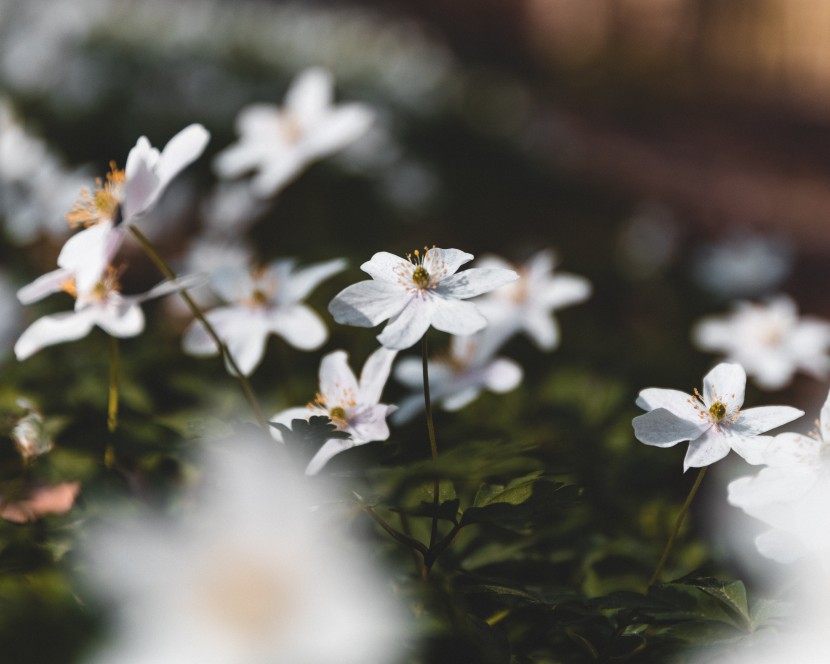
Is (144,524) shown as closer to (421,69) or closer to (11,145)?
(11,145)

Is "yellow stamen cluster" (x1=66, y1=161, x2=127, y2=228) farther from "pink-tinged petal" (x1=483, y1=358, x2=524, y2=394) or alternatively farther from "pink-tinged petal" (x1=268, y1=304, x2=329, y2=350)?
"pink-tinged petal" (x1=483, y1=358, x2=524, y2=394)

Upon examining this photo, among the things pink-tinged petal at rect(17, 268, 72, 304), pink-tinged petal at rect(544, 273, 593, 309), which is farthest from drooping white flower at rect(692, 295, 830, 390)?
pink-tinged petal at rect(17, 268, 72, 304)

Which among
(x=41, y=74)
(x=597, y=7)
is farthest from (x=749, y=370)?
(x=597, y=7)

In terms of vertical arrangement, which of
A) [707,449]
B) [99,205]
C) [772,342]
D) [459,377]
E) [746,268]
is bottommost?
[746,268]

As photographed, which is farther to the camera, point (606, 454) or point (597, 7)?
point (597, 7)

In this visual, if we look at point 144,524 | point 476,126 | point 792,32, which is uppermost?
point 144,524

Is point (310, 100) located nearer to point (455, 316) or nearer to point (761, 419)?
point (455, 316)

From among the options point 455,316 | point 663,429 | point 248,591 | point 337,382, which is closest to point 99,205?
point 337,382

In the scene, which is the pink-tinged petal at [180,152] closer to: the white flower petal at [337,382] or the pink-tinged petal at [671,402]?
the white flower petal at [337,382]
